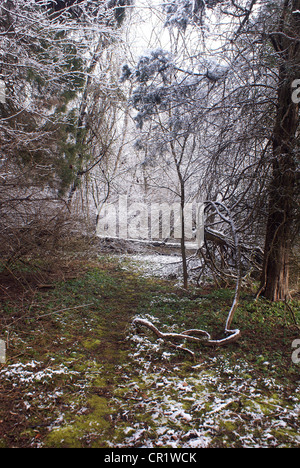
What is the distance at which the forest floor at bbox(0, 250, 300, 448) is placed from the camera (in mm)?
2256

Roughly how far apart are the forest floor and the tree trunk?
0.56 metres

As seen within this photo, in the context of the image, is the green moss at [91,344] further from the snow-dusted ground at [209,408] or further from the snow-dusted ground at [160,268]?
the snow-dusted ground at [160,268]

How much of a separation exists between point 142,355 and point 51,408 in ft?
4.51

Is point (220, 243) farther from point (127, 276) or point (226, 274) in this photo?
point (127, 276)

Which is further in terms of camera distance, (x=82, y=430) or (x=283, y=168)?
(x=283, y=168)

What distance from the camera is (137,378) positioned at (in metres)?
3.09

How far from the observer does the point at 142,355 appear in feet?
11.8

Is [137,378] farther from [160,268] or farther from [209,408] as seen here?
[160,268]

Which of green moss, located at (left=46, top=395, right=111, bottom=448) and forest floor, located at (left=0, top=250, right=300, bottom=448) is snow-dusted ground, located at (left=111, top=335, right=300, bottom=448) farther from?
green moss, located at (left=46, top=395, right=111, bottom=448)

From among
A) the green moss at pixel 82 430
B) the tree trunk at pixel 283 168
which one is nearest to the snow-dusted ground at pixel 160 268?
the tree trunk at pixel 283 168

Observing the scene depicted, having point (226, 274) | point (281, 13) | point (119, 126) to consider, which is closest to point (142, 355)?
point (226, 274)

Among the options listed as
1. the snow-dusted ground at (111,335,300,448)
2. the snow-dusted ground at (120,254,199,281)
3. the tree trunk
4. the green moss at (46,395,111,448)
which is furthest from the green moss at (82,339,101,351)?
the snow-dusted ground at (120,254,199,281)

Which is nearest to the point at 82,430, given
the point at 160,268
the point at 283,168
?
the point at 283,168

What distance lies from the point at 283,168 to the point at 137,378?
374 centimetres
